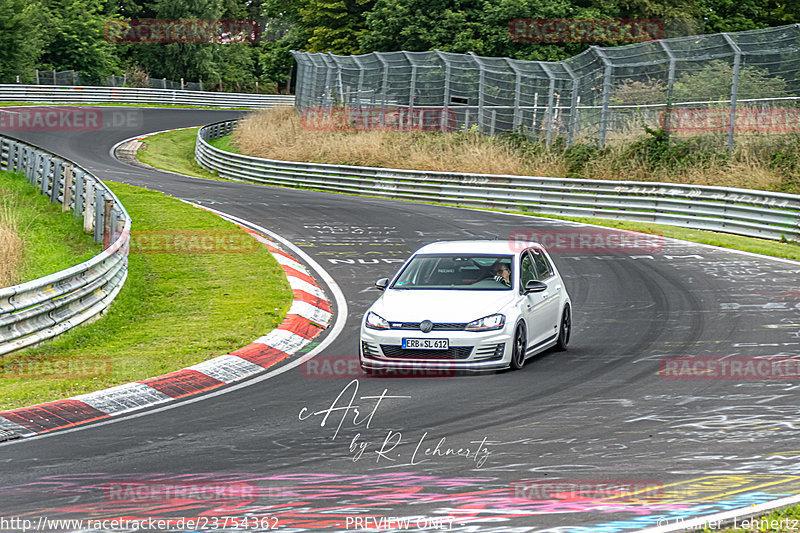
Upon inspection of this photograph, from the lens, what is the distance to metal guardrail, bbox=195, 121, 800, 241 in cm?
2238

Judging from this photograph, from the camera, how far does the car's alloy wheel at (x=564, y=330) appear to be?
492 inches

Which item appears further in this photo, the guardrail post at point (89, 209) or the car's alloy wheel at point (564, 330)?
the guardrail post at point (89, 209)

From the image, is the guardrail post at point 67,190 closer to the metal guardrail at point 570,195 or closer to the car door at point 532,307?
the metal guardrail at point 570,195

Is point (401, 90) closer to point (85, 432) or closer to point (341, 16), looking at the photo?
point (341, 16)

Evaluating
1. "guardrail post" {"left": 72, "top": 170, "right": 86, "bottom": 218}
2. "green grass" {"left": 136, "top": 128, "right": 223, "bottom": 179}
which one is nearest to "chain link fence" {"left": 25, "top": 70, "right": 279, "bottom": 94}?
"green grass" {"left": 136, "top": 128, "right": 223, "bottom": 179}

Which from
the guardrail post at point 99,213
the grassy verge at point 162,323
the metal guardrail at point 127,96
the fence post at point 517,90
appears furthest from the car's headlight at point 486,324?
the metal guardrail at point 127,96

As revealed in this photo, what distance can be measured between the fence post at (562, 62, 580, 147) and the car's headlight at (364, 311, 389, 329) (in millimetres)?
20518

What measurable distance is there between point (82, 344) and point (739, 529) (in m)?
9.56

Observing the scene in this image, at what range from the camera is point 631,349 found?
12.0m

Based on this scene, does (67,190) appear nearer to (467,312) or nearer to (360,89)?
(467,312)

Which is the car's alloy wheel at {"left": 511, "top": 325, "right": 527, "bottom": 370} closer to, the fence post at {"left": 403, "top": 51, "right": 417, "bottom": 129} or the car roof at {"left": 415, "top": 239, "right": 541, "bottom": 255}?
the car roof at {"left": 415, "top": 239, "right": 541, "bottom": 255}

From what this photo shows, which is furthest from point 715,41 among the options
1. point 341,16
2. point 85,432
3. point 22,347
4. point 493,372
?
point 341,16

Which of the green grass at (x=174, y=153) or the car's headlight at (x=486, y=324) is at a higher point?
the car's headlight at (x=486, y=324)

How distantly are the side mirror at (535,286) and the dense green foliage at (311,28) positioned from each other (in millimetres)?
16093
